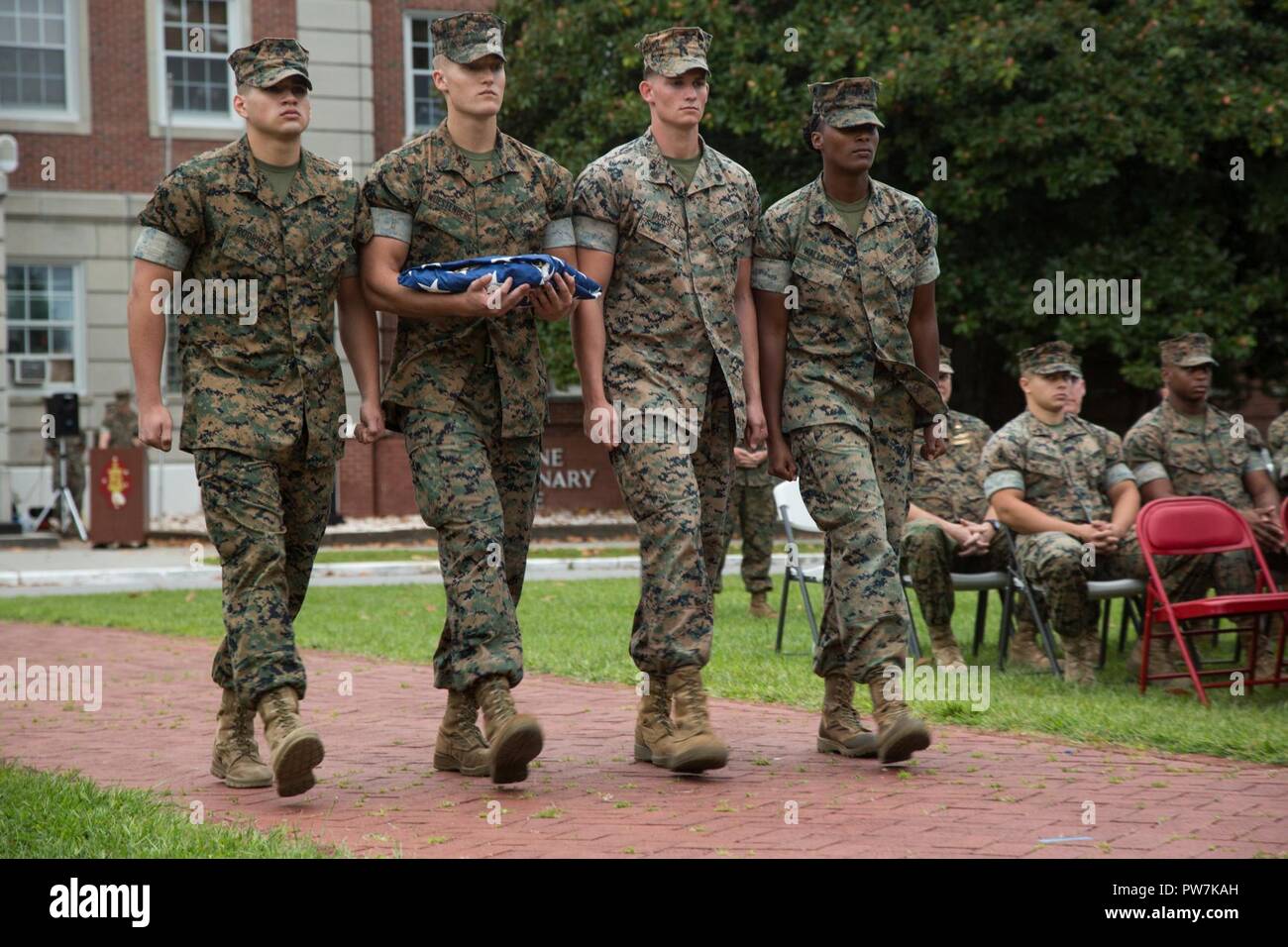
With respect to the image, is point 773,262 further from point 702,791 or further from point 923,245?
point 702,791

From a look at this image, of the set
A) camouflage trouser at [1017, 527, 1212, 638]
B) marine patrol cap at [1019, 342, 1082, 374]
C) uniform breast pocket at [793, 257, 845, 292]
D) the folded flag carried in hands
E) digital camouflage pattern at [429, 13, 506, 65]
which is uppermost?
digital camouflage pattern at [429, 13, 506, 65]

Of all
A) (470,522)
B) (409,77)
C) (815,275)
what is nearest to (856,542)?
(815,275)

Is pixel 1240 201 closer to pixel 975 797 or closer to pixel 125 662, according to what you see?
pixel 125 662

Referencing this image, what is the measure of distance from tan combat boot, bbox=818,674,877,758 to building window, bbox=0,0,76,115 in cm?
2185

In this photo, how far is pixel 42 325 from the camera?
2589 centimetres

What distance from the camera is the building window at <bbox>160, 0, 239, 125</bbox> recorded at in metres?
26.1

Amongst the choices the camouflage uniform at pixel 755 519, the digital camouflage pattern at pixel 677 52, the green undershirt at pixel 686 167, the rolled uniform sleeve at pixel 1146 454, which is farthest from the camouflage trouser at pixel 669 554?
the camouflage uniform at pixel 755 519

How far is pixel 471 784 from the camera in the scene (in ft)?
20.9

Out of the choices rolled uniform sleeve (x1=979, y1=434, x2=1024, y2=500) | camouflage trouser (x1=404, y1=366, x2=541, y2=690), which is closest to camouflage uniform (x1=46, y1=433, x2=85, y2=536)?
rolled uniform sleeve (x1=979, y1=434, x2=1024, y2=500)

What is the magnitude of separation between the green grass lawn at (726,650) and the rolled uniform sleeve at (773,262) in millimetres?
2366

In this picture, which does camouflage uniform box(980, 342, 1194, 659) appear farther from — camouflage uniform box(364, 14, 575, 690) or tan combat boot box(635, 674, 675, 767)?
camouflage uniform box(364, 14, 575, 690)

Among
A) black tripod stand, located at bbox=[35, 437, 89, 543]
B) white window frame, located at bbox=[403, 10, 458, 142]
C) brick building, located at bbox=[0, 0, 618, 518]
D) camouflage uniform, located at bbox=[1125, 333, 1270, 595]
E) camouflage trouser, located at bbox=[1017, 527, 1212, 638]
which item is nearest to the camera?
camouflage trouser, located at bbox=[1017, 527, 1212, 638]

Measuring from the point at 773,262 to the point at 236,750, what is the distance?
282 centimetres
